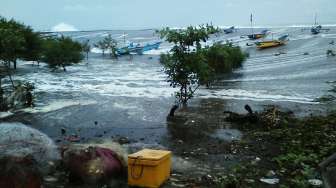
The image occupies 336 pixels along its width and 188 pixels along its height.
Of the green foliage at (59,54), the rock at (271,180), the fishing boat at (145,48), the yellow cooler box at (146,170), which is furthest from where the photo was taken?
the fishing boat at (145,48)

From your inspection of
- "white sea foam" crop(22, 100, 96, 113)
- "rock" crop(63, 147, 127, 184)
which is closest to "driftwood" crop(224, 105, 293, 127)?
"rock" crop(63, 147, 127, 184)

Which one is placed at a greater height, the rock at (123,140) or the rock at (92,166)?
the rock at (92,166)

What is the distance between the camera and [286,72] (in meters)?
26.7

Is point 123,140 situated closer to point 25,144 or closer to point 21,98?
point 25,144

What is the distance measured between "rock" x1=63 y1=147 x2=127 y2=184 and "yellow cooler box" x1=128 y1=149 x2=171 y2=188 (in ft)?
1.14

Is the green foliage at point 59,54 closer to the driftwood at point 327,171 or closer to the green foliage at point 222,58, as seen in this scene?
the green foliage at point 222,58

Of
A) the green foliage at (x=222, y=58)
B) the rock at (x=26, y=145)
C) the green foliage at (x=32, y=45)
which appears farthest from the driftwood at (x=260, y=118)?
the green foliage at (x=32, y=45)

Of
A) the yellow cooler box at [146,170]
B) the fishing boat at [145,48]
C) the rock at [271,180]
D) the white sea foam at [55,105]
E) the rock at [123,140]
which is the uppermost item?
the fishing boat at [145,48]

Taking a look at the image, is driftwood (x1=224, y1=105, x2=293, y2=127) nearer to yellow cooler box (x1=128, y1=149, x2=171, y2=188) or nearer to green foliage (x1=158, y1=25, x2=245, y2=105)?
green foliage (x1=158, y1=25, x2=245, y2=105)

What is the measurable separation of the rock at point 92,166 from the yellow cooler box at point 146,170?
13.6 inches

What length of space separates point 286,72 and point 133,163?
22576 millimetres

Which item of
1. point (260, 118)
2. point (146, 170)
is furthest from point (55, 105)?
point (146, 170)

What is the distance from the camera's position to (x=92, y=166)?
19.4 feet

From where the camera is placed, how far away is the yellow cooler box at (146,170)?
5680mm
